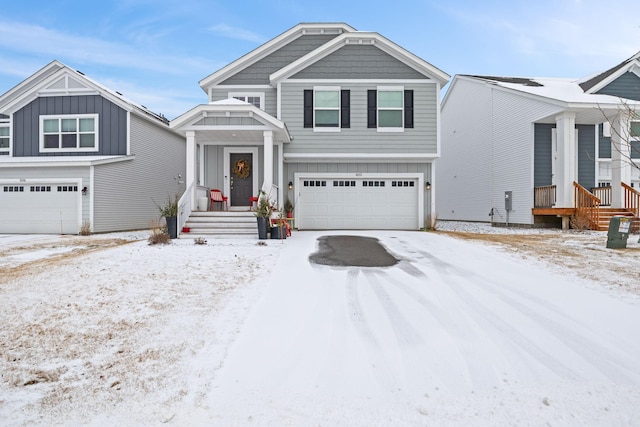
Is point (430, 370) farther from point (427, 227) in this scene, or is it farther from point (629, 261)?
point (427, 227)

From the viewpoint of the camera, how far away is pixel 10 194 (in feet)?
46.6

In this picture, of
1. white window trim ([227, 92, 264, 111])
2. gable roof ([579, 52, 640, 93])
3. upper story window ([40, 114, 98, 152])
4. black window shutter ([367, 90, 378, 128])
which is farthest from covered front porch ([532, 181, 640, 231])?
upper story window ([40, 114, 98, 152])

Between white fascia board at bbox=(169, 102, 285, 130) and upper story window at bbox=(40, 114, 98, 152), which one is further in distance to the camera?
upper story window at bbox=(40, 114, 98, 152)

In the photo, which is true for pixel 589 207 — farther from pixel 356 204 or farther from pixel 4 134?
pixel 4 134

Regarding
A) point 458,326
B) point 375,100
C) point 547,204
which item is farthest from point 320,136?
point 458,326

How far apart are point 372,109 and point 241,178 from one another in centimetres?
531

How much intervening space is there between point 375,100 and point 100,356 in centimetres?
1218

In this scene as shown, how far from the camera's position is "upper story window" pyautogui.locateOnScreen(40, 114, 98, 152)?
15.3 m

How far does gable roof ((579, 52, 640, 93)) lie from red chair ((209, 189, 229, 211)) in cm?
1538

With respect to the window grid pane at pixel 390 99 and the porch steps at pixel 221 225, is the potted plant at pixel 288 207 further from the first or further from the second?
the window grid pane at pixel 390 99

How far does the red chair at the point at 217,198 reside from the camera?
12477 millimetres

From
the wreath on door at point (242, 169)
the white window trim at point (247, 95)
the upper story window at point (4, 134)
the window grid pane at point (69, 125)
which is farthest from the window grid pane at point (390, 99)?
the upper story window at point (4, 134)

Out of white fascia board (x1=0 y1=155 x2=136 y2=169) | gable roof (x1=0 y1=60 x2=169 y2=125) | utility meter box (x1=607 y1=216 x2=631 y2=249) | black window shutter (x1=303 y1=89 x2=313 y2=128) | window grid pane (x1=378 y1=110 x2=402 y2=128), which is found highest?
gable roof (x1=0 y1=60 x2=169 y2=125)

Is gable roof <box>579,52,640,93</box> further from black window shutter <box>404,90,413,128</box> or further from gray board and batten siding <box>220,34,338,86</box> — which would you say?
gray board and batten siding <box>220,34,338,86</box>
